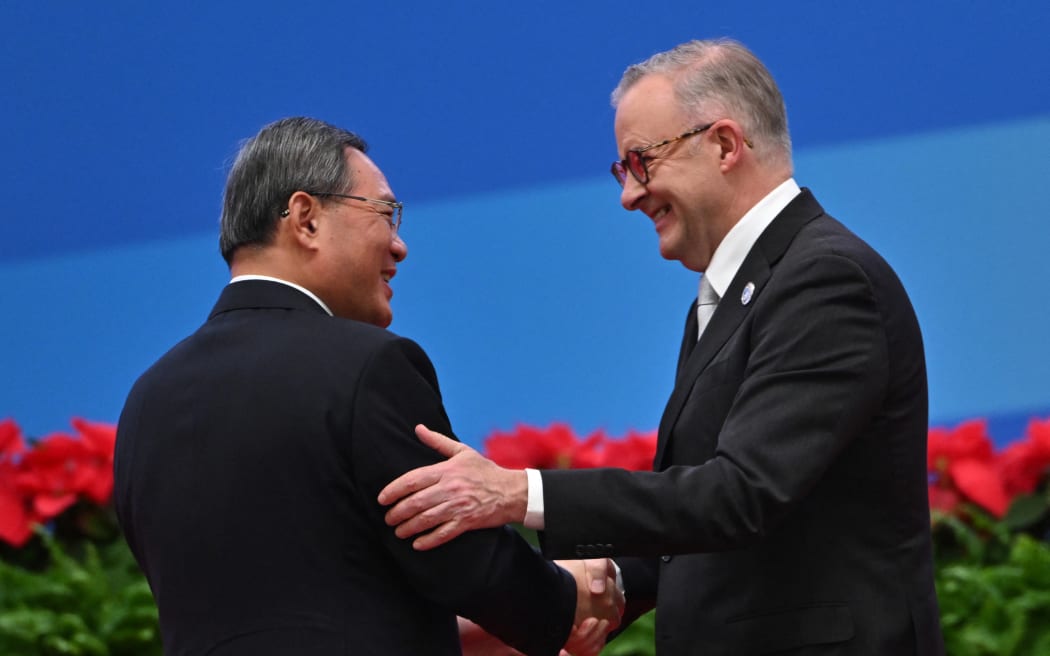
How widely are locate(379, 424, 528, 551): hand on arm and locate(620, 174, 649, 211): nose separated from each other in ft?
1.85

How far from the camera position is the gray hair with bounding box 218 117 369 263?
214 cm

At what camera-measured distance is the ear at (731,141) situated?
2.29m

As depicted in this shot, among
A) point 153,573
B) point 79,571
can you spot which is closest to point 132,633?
point 79,571

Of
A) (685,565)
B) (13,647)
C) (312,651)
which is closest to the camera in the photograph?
(312,651)

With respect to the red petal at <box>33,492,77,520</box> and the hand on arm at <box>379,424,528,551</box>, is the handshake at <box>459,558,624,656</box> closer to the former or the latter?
Answer: the hand on arm at <box>379,424,528,551</box>

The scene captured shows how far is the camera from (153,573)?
2.04m

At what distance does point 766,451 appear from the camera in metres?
1.98

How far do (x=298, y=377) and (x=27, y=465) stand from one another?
1372mm

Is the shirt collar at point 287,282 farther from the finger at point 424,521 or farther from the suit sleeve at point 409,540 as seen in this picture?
the finger at point 424,521

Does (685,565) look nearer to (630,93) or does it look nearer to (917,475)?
(917,475)

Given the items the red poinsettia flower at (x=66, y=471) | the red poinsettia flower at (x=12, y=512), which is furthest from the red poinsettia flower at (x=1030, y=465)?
the red poinsettia flower at (x=12, y=512)

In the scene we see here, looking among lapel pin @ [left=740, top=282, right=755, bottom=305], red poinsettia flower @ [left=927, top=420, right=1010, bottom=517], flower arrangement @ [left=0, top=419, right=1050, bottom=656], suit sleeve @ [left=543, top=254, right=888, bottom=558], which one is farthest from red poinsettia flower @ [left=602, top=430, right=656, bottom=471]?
suit sleeve @ [left=543, top=254, right=888, bottom=558]

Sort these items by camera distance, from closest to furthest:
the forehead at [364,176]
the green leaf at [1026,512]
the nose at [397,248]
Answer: the forehead at [364,176] → the nose at [397,248] → the green leaf at [1026,512]

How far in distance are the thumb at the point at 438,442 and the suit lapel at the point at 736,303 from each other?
0.34 metres
